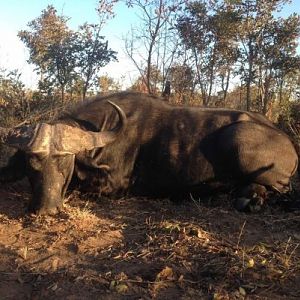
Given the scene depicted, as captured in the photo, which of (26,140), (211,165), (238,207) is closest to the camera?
(26,140)

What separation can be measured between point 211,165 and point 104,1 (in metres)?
8.91

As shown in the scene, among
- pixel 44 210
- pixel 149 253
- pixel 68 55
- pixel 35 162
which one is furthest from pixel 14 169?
pixel 68 55

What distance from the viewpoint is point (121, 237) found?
4242mm

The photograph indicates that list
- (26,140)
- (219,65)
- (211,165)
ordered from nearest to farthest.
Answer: (26,140) → (211,165) → (219,65)

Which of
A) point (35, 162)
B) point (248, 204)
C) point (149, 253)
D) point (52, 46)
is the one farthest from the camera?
point (52, 46)

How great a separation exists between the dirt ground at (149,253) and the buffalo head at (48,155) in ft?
0.65

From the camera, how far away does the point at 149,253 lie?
3.81m

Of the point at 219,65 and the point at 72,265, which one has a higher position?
the point at 219,65

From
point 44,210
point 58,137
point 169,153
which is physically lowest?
point 44,210

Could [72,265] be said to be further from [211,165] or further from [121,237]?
[211,165]

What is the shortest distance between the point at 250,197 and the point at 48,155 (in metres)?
2.18

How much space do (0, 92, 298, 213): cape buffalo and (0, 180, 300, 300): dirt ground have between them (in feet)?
1.87

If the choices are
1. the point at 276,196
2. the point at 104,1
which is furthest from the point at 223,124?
the point at 104,1

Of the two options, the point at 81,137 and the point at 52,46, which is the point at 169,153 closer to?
the point at 81,137
